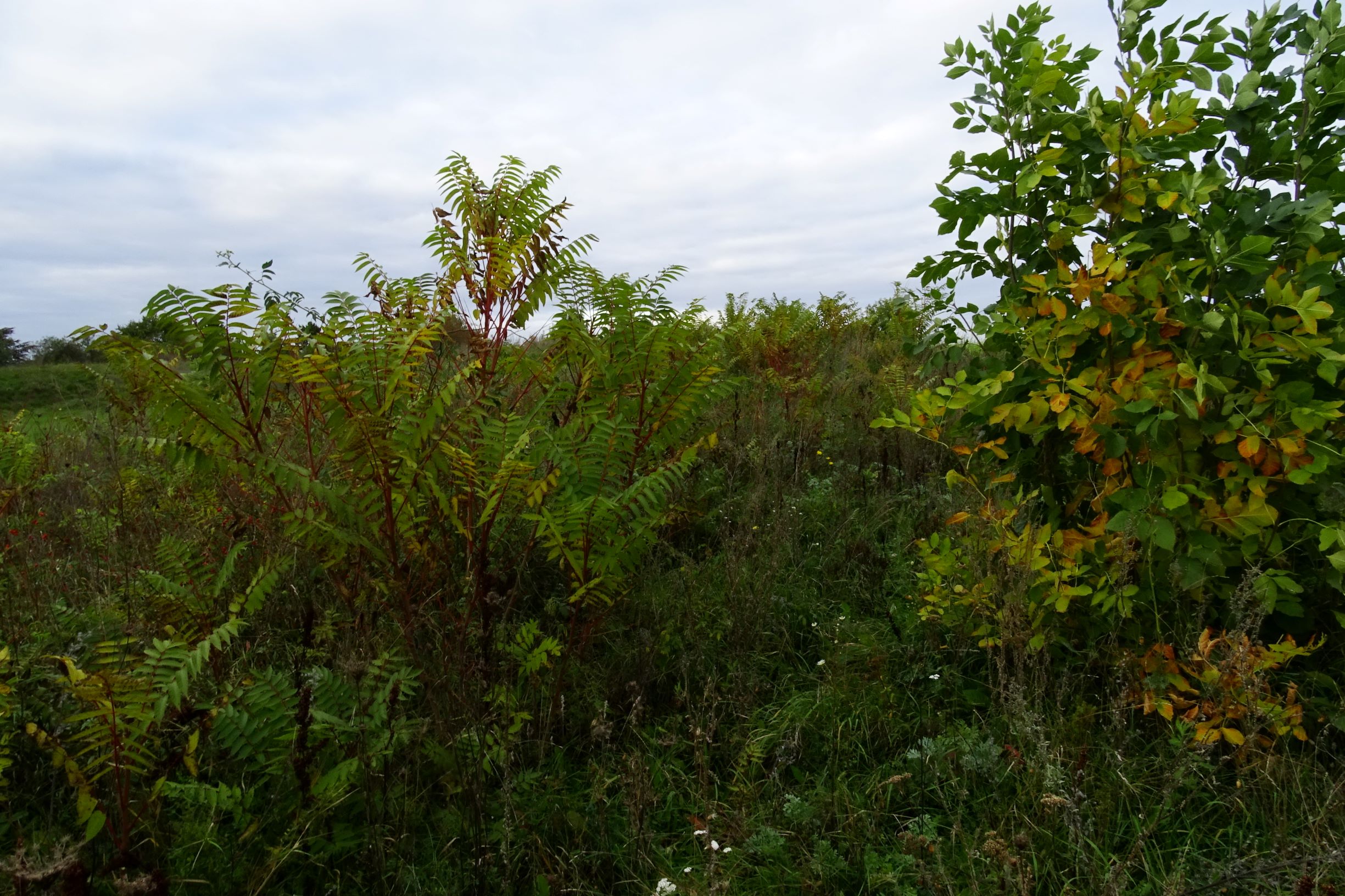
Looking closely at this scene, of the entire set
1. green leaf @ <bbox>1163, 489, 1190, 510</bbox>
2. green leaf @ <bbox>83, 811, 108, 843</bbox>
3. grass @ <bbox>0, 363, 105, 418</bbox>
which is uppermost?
grass @ <bbox>0, 363, 105, 418</bbox>

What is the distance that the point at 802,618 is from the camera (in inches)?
122

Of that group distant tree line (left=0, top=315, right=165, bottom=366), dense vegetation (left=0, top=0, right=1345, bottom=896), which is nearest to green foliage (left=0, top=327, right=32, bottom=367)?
distant tree line (left=0, top=315, right=165, bottom=366)

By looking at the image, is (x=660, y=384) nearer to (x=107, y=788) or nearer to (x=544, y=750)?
(x=544, y=750)

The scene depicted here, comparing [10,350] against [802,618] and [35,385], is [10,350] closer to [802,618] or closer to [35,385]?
[35,385]

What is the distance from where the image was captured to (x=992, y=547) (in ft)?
7.61

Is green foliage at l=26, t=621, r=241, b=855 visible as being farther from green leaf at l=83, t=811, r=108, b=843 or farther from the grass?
the grass

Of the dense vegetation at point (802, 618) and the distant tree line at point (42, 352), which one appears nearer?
the dense vegetation at point (802, 618)

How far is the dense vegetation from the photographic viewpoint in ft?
6.15

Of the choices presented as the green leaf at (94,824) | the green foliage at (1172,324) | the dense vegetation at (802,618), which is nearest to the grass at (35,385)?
the dense vegetation at (802,618)

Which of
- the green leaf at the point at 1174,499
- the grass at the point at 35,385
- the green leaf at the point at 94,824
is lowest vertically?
the green leaf at the point at 94,824

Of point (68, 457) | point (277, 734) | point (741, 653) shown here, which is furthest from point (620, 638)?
point (68, 457)

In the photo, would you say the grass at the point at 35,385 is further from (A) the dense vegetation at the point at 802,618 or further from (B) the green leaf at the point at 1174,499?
(B) the green leaf at the point at 1174,499

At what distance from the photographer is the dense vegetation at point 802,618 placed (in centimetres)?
187

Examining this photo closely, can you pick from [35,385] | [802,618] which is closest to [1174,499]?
[802,618]
